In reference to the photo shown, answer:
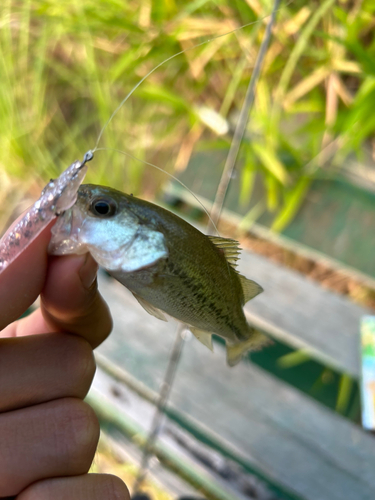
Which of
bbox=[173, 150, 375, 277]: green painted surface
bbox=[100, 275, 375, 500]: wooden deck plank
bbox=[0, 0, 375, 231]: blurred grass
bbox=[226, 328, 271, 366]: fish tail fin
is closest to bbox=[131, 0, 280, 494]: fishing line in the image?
bbox=[100, 275, 375, 500]: wooden deck plank

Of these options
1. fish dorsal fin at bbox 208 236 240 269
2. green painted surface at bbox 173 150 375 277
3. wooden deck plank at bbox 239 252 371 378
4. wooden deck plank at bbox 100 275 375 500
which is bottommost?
wooden deck plank at bbox 100 275 375 500

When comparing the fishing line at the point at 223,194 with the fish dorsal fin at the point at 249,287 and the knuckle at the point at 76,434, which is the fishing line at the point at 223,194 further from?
the knuckle at the point at 76,434

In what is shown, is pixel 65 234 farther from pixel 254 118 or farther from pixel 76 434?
pixel 254 118

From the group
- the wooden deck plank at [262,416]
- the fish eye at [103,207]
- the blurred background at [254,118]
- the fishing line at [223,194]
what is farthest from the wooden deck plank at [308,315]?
the fish eye at [103,207]

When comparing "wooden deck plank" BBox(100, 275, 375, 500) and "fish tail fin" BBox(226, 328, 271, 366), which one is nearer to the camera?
"fish tail fin" BBox(226, 328, 271, 366)

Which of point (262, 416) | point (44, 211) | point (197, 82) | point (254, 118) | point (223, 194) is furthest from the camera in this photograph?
point (197, 82)

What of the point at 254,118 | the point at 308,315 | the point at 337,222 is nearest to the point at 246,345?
the point at 308,315

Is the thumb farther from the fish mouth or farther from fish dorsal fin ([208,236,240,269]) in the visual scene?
→ fish dorsal fin ([208,236,240,269])

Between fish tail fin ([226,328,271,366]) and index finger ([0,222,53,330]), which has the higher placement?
index finger ([0,222,53,330])
